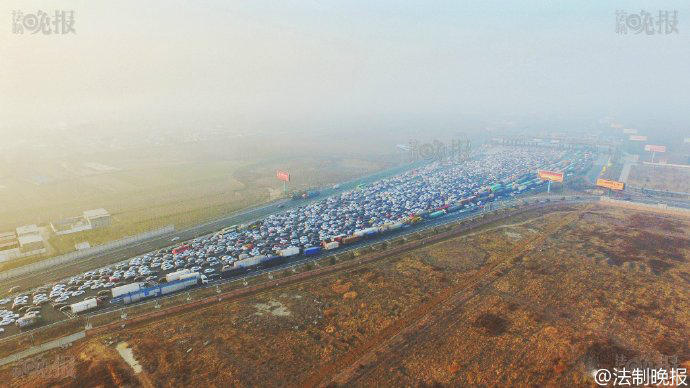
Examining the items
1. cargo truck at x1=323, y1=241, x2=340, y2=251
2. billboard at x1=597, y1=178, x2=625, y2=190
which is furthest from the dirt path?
billboard at x1=597, y1=178, x2=625, y2=190

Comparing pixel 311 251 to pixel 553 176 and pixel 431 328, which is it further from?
pixel 553 176

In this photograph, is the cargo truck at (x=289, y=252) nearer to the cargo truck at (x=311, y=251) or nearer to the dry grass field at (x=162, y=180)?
the cargo truck at (x=311, y=251)

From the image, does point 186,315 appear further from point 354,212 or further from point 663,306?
point 663,306

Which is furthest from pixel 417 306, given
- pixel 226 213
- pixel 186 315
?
pixel 226 213

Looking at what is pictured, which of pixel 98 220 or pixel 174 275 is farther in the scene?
pixel 98 220

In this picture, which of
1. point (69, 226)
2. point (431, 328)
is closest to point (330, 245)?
point (431, 328)

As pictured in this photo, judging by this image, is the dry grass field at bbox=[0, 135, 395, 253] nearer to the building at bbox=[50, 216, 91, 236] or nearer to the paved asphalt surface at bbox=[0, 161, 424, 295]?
the building at bbox=[50, 216, 91, 236]
